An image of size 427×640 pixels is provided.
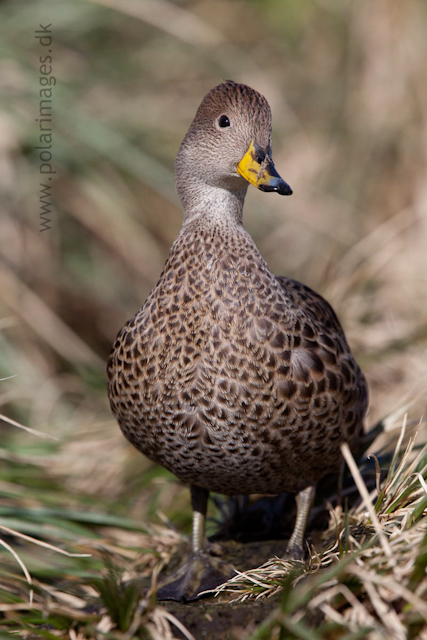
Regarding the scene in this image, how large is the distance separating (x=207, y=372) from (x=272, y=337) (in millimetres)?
226

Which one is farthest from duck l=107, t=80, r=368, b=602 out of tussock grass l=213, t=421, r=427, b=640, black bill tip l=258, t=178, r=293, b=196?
tussock grass l=213, t=421, r=427, b=640

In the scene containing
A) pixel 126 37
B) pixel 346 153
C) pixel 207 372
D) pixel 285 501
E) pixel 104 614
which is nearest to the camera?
pixel 104 614

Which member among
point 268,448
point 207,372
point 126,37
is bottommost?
point 268,448

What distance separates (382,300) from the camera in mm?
4559

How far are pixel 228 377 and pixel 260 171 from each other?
0.63 meters

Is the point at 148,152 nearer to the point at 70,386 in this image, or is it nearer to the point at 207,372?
the point at 70,386

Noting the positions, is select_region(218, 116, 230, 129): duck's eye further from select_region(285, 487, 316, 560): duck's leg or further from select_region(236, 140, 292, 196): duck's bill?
select_region(285, 487, 316, 560): duck's leg

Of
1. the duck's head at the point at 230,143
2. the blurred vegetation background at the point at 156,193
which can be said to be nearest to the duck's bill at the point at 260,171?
the duck's head at the point at 230,143

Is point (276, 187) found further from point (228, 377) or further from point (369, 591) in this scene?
point (369, 591)

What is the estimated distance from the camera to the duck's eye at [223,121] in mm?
2555

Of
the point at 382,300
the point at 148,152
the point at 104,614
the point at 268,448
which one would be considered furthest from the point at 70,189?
the point at 104,614

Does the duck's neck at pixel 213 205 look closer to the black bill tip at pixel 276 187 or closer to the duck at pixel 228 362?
the duck at pixel 228 362

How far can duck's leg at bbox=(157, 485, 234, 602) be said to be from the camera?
2480 millimetres

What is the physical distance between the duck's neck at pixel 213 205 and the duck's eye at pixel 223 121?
0.20 m
